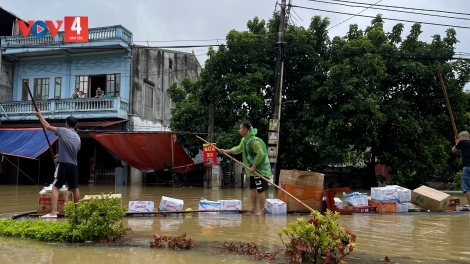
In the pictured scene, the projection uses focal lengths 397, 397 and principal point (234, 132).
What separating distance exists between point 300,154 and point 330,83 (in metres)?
3.04

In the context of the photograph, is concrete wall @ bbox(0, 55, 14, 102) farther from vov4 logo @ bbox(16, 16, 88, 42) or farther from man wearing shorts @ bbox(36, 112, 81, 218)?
man wearing shorts @ bbox(36, 112, 81, 218)

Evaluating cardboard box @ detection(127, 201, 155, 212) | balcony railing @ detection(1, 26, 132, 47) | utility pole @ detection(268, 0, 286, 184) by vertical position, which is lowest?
cardboard box @ detection(127, 201, 155, 212)

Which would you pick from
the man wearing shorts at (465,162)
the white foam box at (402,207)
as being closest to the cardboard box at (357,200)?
the white foam box at (402,207)

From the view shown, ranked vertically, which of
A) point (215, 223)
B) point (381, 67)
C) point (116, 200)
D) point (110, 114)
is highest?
point (381, 67)

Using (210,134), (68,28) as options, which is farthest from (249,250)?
(68,28)

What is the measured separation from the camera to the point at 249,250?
3.80m

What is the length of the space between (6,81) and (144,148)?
9878 millimetres

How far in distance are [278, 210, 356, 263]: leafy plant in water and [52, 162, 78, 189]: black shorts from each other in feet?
11.9

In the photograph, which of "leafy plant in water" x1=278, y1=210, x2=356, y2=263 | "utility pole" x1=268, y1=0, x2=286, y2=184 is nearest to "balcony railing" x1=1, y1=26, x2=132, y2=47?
"utility pole" x1=268, y1=0, x2=286, y2=184

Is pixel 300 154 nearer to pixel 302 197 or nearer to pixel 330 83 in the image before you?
pixel 330 83

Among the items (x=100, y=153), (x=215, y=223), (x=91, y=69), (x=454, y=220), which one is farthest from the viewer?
(x=91, y=69)

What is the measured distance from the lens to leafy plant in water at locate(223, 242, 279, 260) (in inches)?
142

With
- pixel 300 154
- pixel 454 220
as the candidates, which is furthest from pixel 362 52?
pixel 454 220

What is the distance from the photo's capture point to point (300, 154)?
15.7 metres
